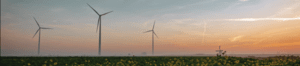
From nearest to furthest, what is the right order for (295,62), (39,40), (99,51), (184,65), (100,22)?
(184,65) < (295,62) < (99,51) < (100,22) < (39,40)

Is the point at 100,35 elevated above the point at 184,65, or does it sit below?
above

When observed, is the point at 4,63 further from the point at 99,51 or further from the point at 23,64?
the point at 99,51

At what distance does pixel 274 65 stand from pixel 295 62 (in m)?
3.37

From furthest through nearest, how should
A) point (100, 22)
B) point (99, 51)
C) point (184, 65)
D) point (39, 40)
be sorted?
point (39, 40) → point (100, 22) → point (99, 51) → point (184, 65)

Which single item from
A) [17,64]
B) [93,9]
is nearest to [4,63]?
[17,64]

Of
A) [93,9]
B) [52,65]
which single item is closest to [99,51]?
[93,9]

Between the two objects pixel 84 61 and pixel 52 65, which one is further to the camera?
pixel 84 61

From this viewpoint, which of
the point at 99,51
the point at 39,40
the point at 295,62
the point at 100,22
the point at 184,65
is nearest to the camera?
the point at 184,65

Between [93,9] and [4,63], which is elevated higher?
[93,9]

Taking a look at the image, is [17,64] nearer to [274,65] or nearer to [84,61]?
[84,61]

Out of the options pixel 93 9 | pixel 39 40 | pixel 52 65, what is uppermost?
pixel 93 9

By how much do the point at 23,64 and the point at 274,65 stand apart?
24898 millimetres

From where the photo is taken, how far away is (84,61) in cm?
2430

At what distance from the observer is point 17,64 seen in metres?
21.9
